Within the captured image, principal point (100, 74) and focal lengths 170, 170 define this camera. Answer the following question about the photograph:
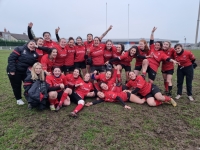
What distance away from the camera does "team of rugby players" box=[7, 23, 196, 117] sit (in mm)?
5043

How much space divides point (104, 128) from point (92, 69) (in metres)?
3.24

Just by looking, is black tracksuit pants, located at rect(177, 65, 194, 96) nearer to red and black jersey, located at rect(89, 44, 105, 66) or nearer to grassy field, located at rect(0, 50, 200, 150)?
grassy field, located at rect(0, 50, 200, 150)

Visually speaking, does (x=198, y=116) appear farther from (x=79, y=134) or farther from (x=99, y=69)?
(x=99, y=69)

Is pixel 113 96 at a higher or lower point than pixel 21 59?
lower

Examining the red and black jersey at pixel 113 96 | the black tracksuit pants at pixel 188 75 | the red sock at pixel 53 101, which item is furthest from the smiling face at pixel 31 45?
the black tracksuit pants at pixel 188 75

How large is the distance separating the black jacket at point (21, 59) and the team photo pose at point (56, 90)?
787 millimetres

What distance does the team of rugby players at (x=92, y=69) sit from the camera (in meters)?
5.04

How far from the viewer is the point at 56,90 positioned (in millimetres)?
4910

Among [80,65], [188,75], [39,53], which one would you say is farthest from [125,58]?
[39,53]

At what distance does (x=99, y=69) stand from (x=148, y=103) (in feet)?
7.78

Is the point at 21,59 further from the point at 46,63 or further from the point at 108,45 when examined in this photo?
the point at 108,45

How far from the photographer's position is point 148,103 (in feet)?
17.2

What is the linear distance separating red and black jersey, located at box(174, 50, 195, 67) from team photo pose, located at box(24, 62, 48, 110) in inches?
174

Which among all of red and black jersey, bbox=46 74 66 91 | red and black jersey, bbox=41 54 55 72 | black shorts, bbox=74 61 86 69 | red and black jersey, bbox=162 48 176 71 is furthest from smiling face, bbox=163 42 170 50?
red and black jersey, bbox=41 54 55 72
